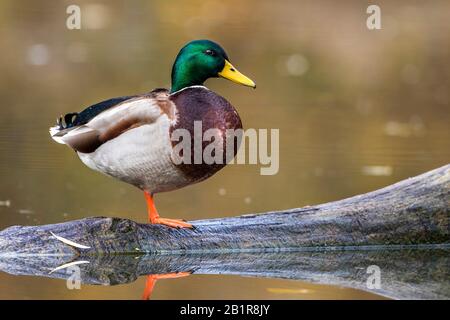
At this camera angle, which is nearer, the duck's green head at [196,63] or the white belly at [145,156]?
the white belly at [145,156]

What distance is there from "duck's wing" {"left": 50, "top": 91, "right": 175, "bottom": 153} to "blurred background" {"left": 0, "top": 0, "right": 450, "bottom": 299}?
82cm

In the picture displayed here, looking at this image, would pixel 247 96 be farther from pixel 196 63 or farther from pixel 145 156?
pixel 145 156

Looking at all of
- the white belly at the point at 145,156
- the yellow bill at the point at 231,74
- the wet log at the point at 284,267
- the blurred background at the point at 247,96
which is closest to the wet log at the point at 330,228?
the wet log at the point at 284,267

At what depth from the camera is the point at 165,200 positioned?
7508 mm

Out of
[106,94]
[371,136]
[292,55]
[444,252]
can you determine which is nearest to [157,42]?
[292,55]

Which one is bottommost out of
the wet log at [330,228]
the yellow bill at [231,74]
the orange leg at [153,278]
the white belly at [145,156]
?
the orange leg at [153,278]

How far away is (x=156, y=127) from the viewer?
17.7 feet

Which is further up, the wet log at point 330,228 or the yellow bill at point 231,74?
the yellow bill at point 231,74

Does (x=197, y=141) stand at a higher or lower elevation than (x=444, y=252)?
higher

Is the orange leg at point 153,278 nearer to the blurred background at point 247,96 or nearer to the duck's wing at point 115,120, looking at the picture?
the blurred background at point 247,96

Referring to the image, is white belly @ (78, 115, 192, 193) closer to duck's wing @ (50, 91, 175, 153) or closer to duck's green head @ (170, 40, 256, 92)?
duck's wing @ (50, 91, 175, 153)

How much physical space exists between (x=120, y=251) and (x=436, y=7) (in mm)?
11511

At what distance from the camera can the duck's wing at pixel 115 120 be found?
5.44 meters

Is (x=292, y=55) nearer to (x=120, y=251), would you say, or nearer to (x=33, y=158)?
(x=33, y=158)
